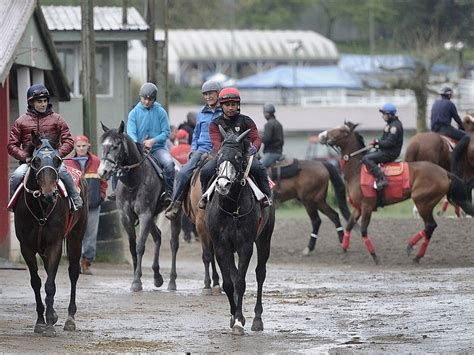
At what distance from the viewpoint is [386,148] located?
2500 centimetres

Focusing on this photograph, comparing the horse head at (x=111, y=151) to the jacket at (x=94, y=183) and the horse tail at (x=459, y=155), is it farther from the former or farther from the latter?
the horse tail at (x=459, y=155)

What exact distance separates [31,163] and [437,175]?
11.9 m

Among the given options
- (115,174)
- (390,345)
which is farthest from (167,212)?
(390,345)

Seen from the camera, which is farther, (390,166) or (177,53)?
(177,53)

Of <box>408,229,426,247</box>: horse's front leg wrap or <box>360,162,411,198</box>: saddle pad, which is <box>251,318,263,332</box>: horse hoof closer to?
<box>408,229,426,247</box>: horse's front leg wrap

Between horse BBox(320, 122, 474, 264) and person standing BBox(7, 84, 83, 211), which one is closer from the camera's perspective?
person standing BBox(7, 84, 83, 211)

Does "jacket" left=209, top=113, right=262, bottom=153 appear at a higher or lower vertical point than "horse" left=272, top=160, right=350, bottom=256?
higher

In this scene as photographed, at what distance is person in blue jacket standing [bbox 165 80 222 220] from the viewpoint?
18391 millimetres

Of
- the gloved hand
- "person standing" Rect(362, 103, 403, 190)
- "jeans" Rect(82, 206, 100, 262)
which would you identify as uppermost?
the gloved hand

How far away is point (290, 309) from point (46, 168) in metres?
4.38

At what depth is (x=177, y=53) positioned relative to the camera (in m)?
109

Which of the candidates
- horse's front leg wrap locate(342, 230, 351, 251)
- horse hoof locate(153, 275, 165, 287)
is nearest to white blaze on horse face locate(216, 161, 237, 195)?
horse hoof locate(153, 275, 165, 287)

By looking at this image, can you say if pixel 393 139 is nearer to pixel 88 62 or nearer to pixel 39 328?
pixel 88 62

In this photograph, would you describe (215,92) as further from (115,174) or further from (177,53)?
(177,53)
